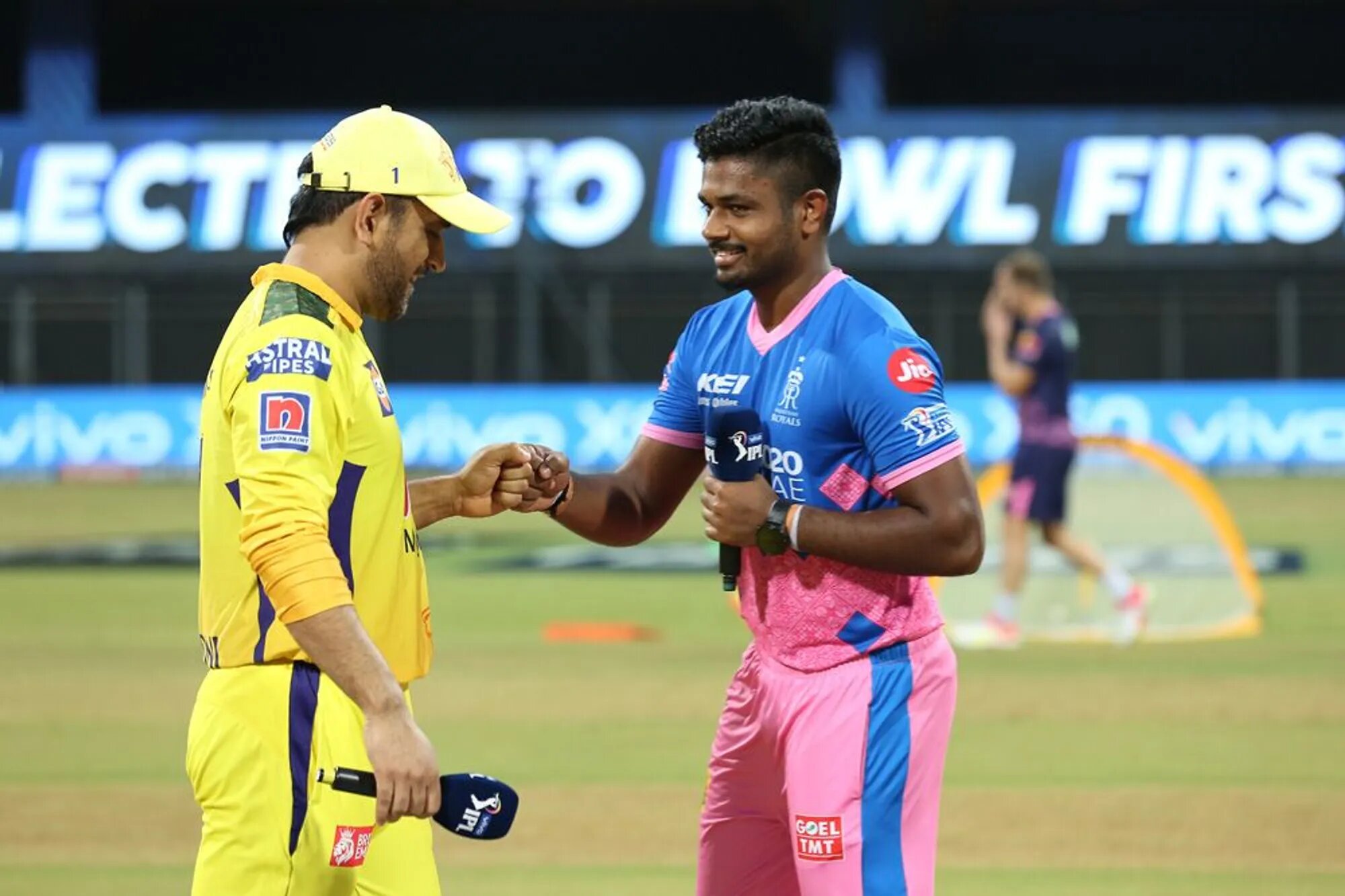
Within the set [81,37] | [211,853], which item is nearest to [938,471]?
[211,853]

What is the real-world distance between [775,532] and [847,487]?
0.22m

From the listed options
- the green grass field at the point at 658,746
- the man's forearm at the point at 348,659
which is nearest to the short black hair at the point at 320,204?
the man's forearm at the point at 348,659

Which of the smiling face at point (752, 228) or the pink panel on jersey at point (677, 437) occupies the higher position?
the smiling face at point (752, 228)

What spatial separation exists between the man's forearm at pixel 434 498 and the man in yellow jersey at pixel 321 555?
0.68 metres

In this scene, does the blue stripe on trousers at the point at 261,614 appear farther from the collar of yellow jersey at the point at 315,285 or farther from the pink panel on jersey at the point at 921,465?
the pink panel on jersey at the point at 921,465

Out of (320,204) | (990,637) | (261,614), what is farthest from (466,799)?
(990,637)

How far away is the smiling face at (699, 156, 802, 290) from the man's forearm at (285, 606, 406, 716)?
142 cm

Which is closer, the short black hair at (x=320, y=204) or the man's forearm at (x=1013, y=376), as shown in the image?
the short black hair at (x=320, y=204)

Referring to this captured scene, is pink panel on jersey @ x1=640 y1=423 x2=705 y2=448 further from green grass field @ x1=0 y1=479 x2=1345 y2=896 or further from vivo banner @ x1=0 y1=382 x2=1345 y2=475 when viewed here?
vivo banner @ x1=0 y1=382 x2=1345 y2=475

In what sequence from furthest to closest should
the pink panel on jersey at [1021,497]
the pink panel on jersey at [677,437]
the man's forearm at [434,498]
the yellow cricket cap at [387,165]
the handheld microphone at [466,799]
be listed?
the pink panel on jersey at [1021,497], the pink panel on jersey at [677,437], the man's forearm at [434,498], the yellow cricket cap at [387,165], the handheld microphone at [466,799]

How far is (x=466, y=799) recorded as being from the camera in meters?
4.49

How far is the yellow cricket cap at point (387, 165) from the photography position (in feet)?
15.4

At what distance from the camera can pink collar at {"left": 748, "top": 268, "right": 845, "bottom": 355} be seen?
5.19 metres

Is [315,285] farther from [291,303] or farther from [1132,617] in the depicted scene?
[1132,617]
